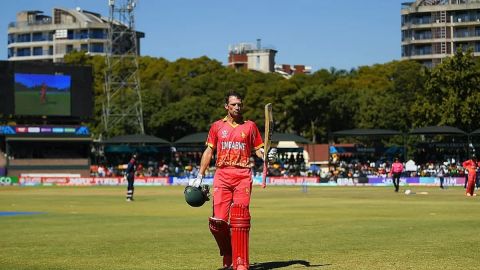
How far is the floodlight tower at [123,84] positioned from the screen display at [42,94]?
11638mm

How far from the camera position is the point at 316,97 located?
110750 millimetres

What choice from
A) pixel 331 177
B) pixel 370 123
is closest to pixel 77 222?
pixel 331 177

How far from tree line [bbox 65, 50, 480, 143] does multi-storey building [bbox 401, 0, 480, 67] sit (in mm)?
9238

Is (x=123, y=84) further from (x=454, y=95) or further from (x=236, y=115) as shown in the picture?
(x=236, y=115)

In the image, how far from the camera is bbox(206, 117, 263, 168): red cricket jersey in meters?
12.6

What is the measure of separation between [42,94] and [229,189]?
75.8m

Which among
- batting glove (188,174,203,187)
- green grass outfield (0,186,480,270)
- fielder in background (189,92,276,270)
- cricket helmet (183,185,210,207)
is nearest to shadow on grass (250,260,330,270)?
green grass outfield (0,186,480,270)

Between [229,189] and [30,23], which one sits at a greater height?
[30,23]

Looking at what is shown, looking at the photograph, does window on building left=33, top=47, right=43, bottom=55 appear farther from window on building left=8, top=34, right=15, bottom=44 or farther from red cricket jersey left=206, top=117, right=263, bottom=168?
red cricket jersey left=206, top=117, right=263, bottom=168

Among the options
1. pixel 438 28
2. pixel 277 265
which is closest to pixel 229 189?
pixel 277 265

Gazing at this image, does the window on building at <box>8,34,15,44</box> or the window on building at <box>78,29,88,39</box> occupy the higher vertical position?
the window on building at <box>8,34,15,44</box>

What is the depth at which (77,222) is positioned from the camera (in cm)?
2500

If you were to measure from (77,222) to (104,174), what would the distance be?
188 ft

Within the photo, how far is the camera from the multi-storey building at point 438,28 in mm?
137625
